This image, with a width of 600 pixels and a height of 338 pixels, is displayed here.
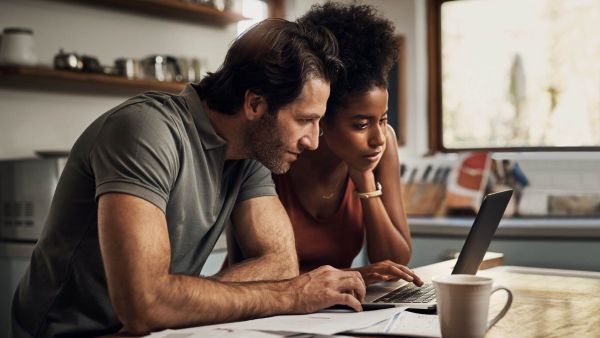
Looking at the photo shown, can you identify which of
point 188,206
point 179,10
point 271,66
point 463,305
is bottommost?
point 463,305

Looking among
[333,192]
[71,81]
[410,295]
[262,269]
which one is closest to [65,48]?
[71,81]

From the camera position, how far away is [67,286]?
144 centimetres

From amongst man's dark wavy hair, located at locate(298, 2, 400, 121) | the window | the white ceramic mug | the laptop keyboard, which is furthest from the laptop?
the window

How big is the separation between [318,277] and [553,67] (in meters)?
2.94

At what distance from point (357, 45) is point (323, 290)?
828mm

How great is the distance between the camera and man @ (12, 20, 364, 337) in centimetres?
126

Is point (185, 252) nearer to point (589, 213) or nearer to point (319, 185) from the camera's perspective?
point (319, 185)

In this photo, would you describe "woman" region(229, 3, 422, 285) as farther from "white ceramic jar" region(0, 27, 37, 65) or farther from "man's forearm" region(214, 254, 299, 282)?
"white ceramic jar" region(0, 27, 37, 65)

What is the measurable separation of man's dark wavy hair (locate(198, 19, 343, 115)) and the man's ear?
0.04ft

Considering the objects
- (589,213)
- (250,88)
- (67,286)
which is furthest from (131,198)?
(589,213)

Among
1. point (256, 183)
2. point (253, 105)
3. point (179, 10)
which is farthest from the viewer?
point (179, 10)

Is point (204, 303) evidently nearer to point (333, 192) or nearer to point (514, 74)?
point (333, 192)

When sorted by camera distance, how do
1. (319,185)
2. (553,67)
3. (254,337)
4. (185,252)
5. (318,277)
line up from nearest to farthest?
(254,337) → (318,277) → (185,252) → (319,185) → (553,67)

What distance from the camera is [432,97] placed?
4328 mm
